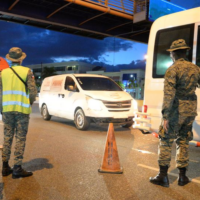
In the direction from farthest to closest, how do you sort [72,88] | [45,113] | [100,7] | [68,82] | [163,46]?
[100,7] → [45,113] → [68,82] → [72,88] → [163,46]

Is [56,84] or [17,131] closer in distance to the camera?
[17,131]

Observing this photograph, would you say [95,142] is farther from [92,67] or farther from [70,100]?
[92,67]

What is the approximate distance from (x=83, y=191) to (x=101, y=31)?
17.9m

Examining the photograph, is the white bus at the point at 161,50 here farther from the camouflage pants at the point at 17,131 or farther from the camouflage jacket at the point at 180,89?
the camouflage pants at the point at 17,131

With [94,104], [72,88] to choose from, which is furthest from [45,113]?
[94,104]

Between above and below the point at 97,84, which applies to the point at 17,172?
below

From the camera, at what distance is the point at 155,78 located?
599 cm

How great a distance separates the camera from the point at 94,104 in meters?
8.40

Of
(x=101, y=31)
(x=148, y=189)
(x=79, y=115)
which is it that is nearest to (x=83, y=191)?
(x=148, y=189)

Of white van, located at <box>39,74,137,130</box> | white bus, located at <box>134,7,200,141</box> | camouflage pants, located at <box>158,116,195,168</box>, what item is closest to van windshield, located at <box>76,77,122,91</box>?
A: white van, located at <box>39,74,137,130</box>

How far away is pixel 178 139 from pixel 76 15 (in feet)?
52.4

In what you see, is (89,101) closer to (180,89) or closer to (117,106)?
(117,106)

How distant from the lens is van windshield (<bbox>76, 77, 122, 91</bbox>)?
9.34m

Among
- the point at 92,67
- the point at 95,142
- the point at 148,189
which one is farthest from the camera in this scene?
the point at 92,67
